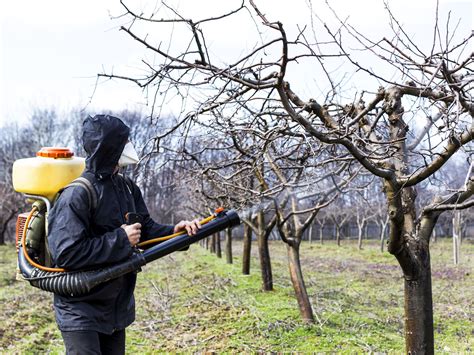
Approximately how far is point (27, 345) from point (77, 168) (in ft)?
13.8

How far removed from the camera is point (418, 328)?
4051 millimetres

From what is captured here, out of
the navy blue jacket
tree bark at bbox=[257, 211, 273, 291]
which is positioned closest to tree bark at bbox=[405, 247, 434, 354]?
the navy blue jacket

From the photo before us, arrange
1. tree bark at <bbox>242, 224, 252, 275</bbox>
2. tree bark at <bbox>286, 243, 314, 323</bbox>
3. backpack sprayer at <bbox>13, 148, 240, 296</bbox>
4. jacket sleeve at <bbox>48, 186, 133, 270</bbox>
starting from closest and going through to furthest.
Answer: jacket sleeve at <bbox>48, 186, 133, 270</bbox>
backpack sprayer at <bbox>13, 148, 240, 296</bbox>
tree bark at <bbox>286, 243, 314, 323</bbox>
tree bark at <bbox>242, 224, 252, 275</bbox>

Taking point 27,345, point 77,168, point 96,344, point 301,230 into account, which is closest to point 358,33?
point 77,168

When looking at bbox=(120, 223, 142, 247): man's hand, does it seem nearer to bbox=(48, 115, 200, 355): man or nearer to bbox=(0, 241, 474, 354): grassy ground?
bbox=(48, 115, 200, 355): man

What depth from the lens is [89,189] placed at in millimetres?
2748

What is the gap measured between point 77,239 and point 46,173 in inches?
20.3

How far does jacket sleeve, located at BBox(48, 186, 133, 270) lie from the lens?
103 inches

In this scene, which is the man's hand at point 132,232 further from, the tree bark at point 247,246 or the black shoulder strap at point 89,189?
the tree bark at point 247,246

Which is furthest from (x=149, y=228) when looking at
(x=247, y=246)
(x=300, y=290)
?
(x=247, y=246)

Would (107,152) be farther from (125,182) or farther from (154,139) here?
(154,139)

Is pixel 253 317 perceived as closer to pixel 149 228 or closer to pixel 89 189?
pixel 149 228

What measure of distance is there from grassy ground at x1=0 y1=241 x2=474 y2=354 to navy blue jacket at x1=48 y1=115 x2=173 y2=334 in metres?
3.38

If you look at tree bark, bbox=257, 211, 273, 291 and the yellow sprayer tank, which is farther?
tree bark, bbox=257, 211, 273, 291
